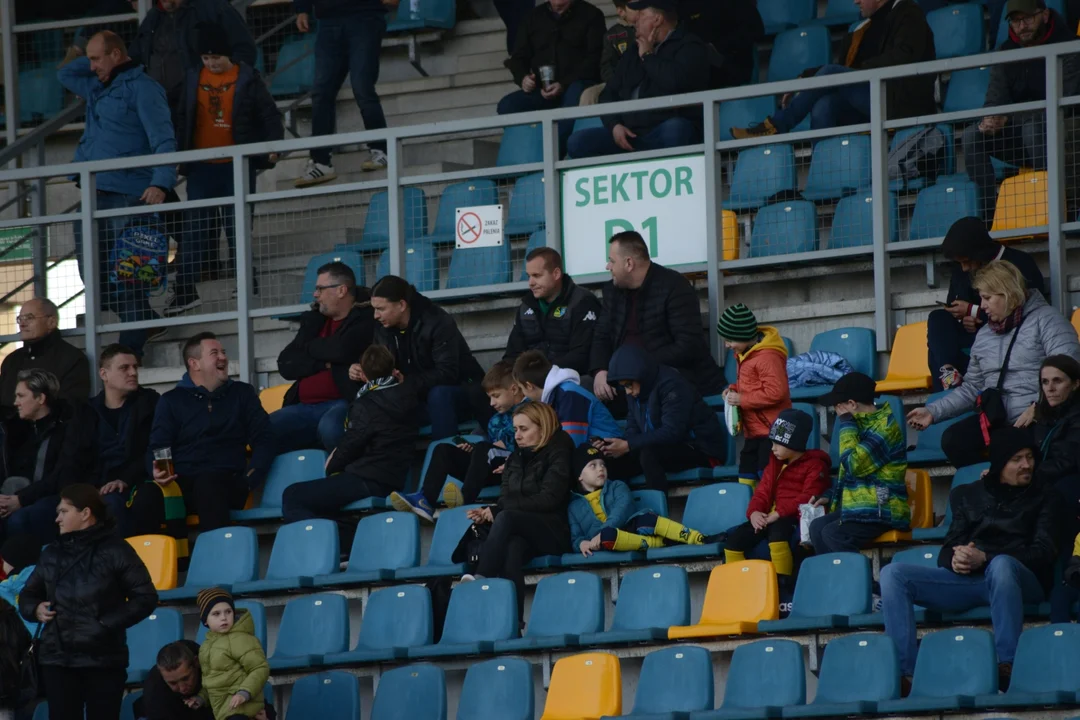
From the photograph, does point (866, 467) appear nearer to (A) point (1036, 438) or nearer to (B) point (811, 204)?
(A) point (1036, 438)

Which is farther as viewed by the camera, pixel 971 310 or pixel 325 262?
pixel 325 262

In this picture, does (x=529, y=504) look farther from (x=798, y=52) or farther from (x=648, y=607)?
(x=798, y=52)

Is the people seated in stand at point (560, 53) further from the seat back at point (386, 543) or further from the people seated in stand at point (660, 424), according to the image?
the seat back at point (386, 543)

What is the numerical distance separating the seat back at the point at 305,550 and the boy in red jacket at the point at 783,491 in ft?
7.10

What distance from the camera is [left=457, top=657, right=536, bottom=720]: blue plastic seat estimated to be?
9398mm

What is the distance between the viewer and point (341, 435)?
11719mm

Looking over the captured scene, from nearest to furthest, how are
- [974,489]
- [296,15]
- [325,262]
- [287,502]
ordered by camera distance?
[974,489]
[287,502]
[325,262]
[296,15]

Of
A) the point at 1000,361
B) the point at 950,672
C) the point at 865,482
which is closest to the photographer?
the point at 950,672

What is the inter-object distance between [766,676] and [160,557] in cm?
380

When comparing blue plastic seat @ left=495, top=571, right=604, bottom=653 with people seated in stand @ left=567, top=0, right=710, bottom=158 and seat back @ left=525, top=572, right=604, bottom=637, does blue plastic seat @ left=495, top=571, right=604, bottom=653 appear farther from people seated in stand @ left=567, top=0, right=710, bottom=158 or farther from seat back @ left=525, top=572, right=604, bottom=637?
people seated in stand @ left=567, top=0, right=710, bottom=158

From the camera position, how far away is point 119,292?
12945 millimetres

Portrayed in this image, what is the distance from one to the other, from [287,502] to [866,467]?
3.32 meters

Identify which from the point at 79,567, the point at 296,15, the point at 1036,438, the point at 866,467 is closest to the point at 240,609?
the point at 79,567

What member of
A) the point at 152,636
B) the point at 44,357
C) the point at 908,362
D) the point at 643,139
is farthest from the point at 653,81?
the point at 152,636
